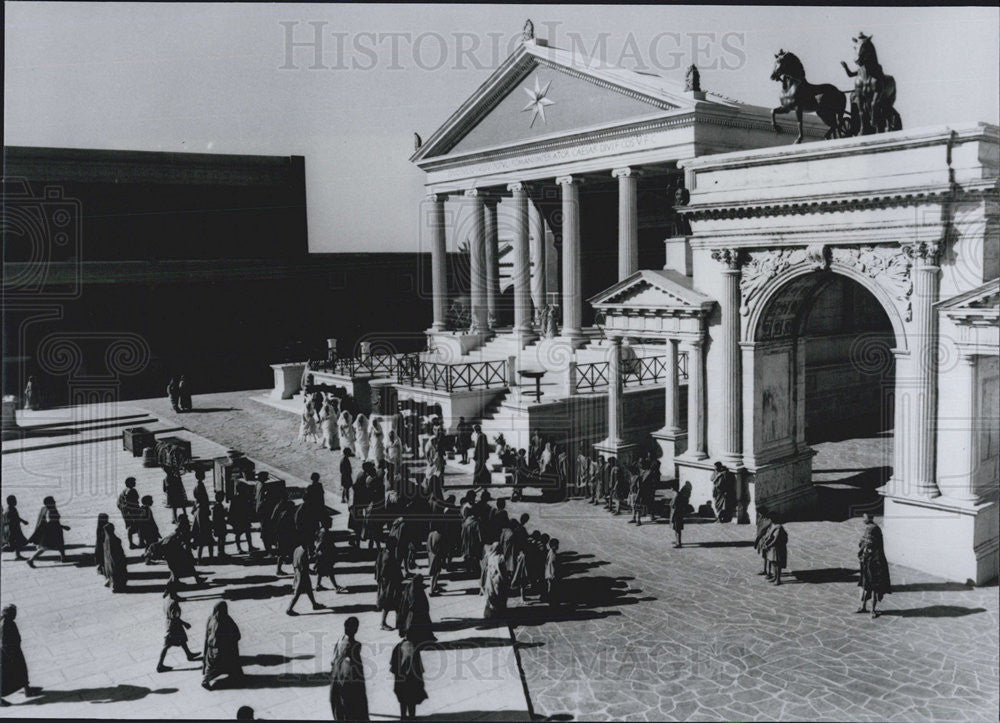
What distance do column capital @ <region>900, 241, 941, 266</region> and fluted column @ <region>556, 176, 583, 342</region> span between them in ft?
56.3

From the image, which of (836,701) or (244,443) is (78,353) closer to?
(244,443)

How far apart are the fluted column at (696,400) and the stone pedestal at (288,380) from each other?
19.2m

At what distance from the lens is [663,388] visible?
84.2ft

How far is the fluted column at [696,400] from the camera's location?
792 inches

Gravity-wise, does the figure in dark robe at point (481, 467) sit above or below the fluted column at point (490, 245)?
below

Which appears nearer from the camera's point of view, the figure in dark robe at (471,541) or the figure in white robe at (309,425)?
the figure in dark robe at (471,541)

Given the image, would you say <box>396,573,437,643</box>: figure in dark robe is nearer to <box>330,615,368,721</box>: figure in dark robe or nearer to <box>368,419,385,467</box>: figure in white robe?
<box>330,615,368,721</box>: figure in dark robe

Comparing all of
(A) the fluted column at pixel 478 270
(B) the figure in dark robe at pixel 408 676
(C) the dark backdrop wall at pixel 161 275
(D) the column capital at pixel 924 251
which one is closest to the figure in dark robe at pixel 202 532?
(B) the figure in dark robe at pixel 408 676

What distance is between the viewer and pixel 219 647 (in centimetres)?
1118

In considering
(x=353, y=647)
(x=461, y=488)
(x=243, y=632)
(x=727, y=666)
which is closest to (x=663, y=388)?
(x=461, y=488)

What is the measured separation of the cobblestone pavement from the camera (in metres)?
11.2

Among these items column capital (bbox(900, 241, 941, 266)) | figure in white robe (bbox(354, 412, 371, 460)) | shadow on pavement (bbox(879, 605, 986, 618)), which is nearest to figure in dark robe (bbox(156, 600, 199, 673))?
shadow on pavement (bbox(879, 605, 986, 618))

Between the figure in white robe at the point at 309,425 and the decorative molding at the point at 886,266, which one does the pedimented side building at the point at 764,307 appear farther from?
the figure in white robe at the point at 309,425

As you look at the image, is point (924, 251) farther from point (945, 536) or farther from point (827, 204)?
point (945, 536)
